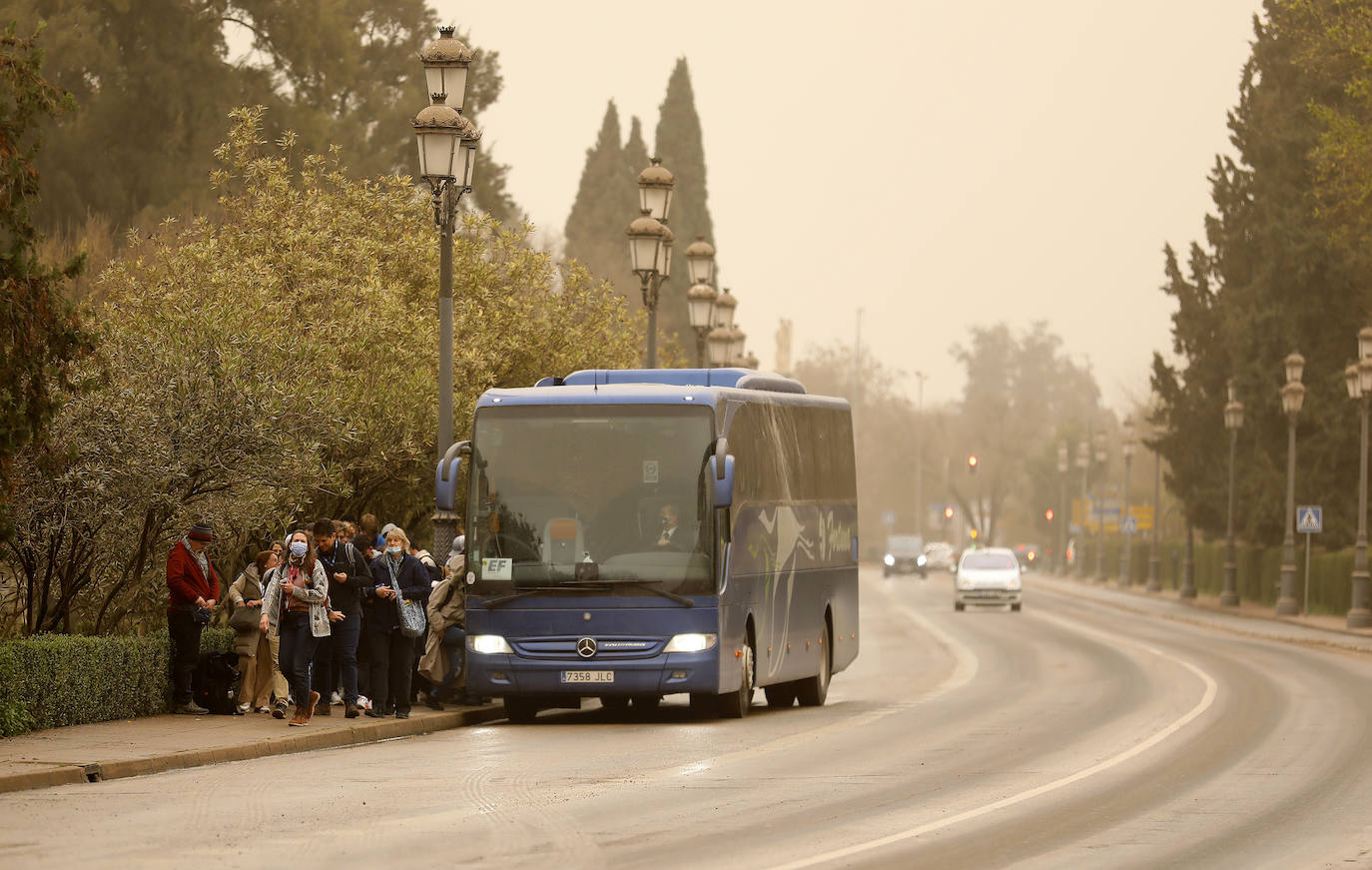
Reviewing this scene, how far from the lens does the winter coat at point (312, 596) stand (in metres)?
19.2

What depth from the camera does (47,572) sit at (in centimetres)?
1967

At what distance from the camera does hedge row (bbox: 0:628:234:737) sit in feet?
55.5

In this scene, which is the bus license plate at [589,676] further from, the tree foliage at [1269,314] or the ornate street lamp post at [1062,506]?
the ornate street lamp post at [1062,506]

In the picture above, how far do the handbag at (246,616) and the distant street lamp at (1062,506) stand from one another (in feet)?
359

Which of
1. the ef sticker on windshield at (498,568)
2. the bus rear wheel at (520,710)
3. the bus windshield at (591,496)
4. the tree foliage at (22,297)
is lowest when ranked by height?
the bus rear wheel at (520,710)

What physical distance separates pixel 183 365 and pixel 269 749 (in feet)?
14.0

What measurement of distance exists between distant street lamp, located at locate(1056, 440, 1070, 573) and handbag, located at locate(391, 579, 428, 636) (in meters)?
109

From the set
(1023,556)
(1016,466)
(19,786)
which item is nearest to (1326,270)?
(19,786)

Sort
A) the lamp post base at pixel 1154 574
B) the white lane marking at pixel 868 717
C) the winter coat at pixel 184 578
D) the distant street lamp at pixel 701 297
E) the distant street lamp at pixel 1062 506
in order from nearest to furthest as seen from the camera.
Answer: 1. the white lane marking at pixel 868 717
2. the winter coat at pixel 184 578
3. the distant street lamp at pixel 701 297
4. the lamp post base at pixel 1154 574
5. the distant street lamp at pixel 1062 506

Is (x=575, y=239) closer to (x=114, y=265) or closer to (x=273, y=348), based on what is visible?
(x=114, y=265)

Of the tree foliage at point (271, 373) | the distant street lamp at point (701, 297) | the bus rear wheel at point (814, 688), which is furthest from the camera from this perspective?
the distant street lamp at point (701, 297)

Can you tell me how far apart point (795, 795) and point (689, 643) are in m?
6.31

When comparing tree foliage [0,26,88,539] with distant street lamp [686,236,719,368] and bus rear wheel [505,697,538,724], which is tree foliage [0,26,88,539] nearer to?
bus rear wheel [505,697,538,724]

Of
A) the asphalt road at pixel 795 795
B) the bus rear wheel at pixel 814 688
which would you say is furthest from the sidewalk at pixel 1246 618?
the asphalt road at pixel 795 795
